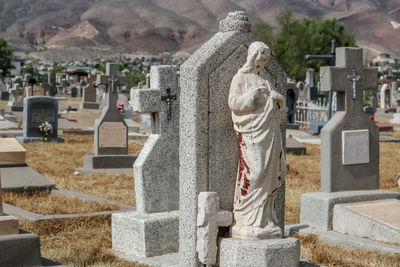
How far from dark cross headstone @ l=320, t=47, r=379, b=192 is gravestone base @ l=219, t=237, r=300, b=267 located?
9.99 ft

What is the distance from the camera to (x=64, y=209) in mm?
8625

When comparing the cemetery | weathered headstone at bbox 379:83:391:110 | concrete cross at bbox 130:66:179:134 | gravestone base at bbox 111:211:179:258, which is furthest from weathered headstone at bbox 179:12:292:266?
weathered headstone at bbox 379:83:391:110

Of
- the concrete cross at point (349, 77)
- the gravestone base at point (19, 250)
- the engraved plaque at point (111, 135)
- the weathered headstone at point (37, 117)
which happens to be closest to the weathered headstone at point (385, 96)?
the weathered headstone at point (37, 117)

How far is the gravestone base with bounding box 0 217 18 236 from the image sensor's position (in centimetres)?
498

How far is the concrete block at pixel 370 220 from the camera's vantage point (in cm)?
726

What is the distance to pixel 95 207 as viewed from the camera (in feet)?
28.8

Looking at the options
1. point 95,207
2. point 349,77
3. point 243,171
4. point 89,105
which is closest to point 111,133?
point 95,207

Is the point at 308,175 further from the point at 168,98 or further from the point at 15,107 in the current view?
the point at 15,107

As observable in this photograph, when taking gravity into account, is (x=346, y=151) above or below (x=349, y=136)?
below

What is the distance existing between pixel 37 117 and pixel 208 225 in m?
14.6

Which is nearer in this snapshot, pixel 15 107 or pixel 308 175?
pixel 308 175

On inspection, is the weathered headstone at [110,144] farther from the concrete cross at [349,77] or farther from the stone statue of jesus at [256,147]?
the stone statue of jesus at [256,147]

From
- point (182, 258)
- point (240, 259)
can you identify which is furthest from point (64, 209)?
point (240, 259)

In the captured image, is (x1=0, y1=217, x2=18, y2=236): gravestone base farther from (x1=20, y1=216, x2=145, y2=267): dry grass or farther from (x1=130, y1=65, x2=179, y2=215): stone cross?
(x1=130, y1=65, x2=179, y2=215): stone cross
